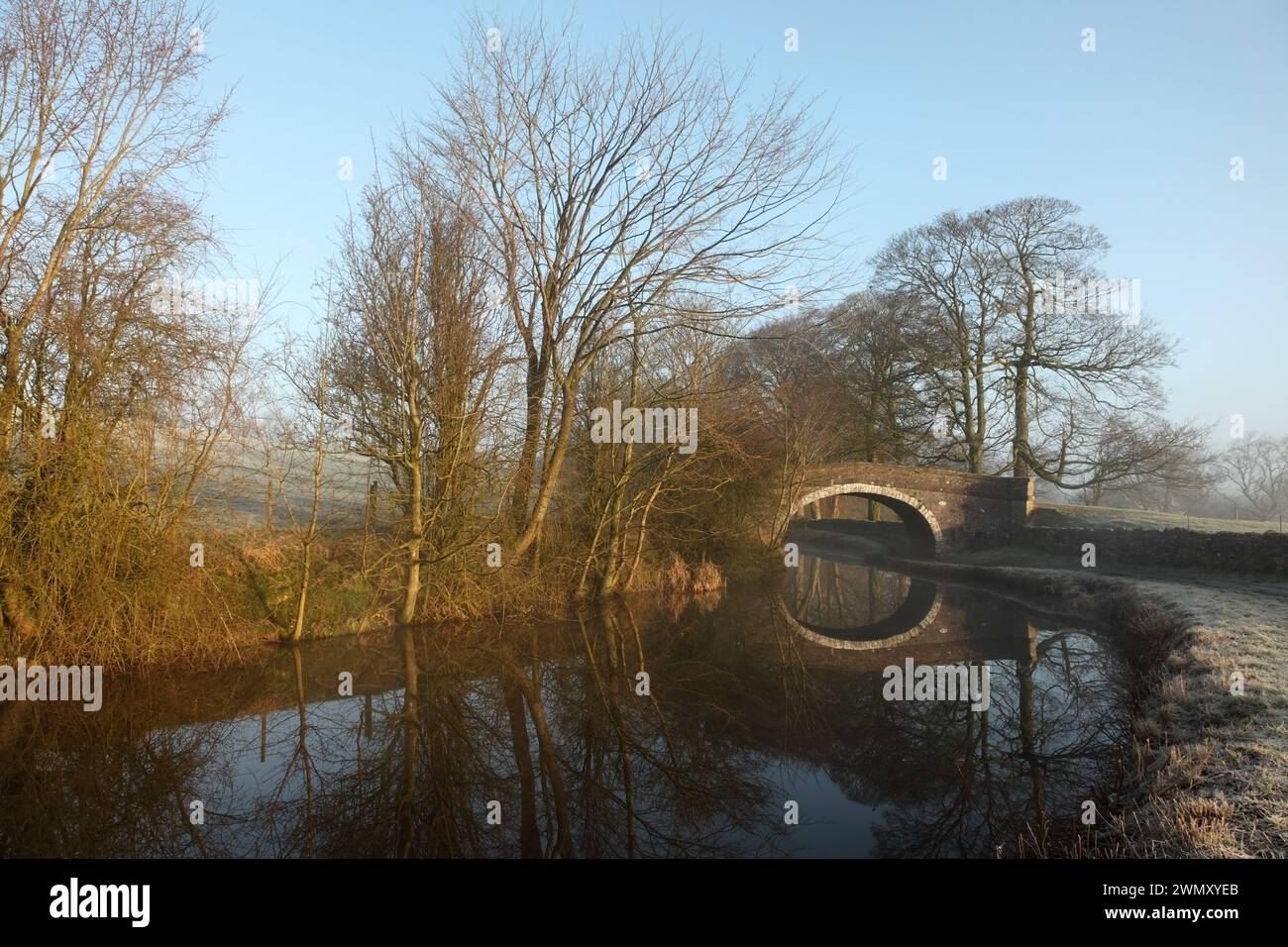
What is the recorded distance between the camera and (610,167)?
47.4ft

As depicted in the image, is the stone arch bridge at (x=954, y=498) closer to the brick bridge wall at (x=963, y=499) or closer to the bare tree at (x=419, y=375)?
the brick bridge wall at (x=963, y=499)

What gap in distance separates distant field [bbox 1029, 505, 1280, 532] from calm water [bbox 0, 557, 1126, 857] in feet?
47.7

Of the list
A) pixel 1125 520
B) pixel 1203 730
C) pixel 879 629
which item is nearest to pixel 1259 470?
pixel 1125 520

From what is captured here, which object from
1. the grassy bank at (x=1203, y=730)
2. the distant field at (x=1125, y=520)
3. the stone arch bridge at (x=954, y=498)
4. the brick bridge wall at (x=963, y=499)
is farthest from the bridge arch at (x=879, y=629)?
the distant field at (x=1125, y=520)

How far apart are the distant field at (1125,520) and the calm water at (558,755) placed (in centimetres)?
1453

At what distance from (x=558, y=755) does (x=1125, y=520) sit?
2432cm

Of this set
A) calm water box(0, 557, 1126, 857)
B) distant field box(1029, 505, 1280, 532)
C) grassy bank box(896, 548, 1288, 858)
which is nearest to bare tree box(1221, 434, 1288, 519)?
distant field box(1029, 505, 1280, 532)

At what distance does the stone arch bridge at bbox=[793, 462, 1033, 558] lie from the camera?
2656 cm

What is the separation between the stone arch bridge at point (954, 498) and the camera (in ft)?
87.1

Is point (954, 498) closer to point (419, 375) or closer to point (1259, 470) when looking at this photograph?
point (419, 375)

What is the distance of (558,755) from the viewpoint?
289 inches

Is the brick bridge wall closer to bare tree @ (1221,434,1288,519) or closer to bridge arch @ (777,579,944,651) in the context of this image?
bridge arch @ (777,579,944,651)

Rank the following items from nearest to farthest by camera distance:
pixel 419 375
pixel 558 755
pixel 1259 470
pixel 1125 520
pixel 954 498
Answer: pixel 558 755
pixel 419 375
pixel 1125 520
pixel 954 498
pixel 1259 470
